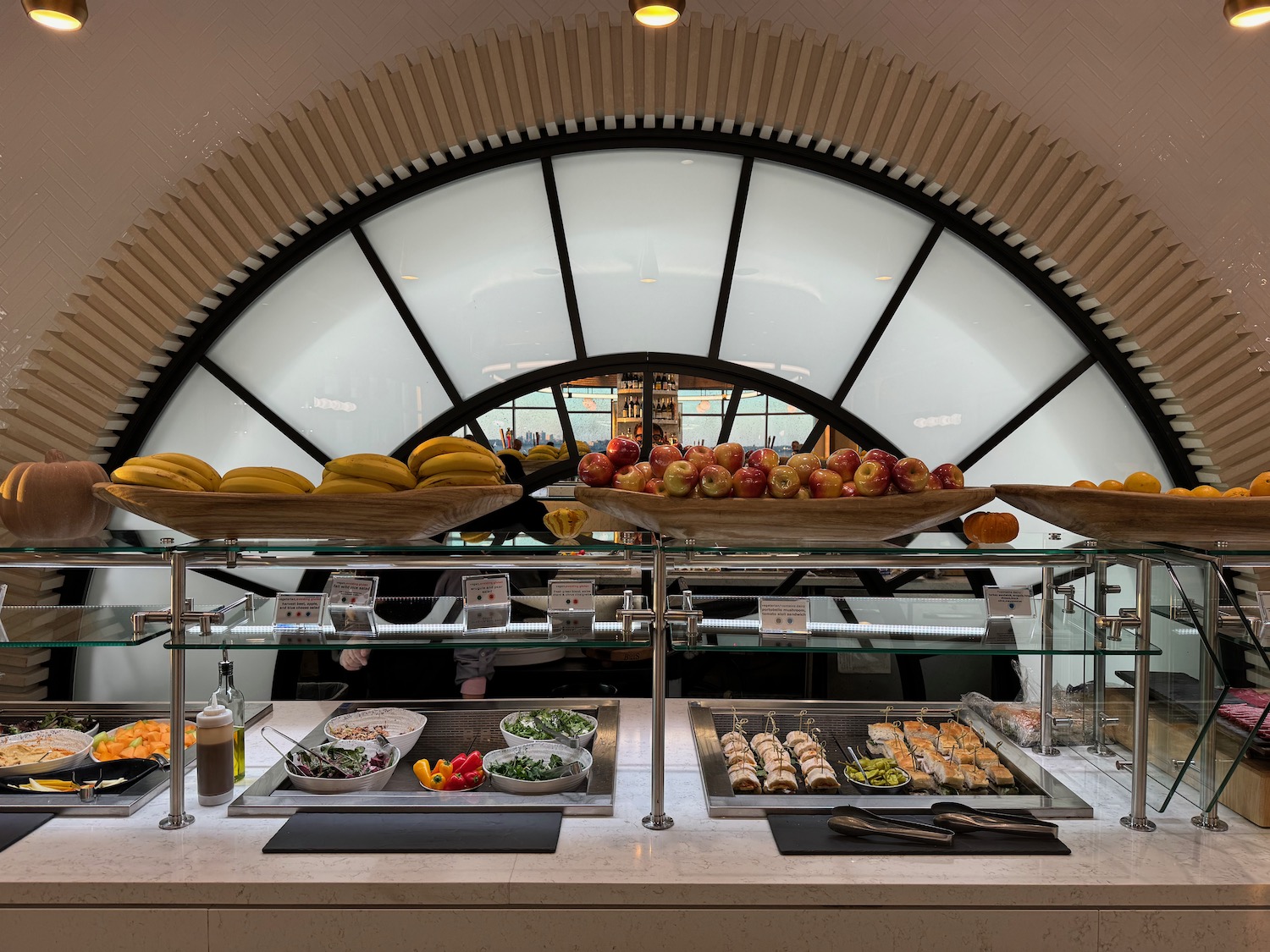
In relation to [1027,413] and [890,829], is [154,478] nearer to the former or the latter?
[890,829]

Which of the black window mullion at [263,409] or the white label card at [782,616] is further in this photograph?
the black window mullion at [263,409]

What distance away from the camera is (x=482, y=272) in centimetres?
473

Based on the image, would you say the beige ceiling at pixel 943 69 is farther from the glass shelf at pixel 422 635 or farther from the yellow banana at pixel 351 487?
Result: the glass shelf at pixel 422 635

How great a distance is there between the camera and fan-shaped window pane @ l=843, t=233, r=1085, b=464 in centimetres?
468

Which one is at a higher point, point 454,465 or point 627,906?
point 454,465

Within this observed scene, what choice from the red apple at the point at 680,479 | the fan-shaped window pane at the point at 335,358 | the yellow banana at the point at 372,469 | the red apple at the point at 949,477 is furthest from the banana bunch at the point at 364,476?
the fan-shaped window pane at the point at 335,358

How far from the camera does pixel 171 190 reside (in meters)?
4.69

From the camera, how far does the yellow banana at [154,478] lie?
2283 mm

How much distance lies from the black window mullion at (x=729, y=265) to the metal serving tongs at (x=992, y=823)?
289 cm

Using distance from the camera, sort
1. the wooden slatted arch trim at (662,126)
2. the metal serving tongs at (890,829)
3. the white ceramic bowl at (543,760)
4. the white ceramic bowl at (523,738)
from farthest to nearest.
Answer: the wooden slatted arch trim at (662,126) < the white ceramic bowl at (523,738) < the white ceramic bowl at (543,760) < the metal serving tongs at (890,829)

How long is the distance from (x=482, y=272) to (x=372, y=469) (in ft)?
8.66

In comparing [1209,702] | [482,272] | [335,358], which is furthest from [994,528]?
[335,358]

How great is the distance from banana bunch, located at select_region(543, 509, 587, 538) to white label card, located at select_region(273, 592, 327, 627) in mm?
621

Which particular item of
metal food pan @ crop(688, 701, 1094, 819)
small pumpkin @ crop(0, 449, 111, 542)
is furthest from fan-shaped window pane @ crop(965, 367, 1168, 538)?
small pumpkin @ crop(0, 449, 111, 542)
